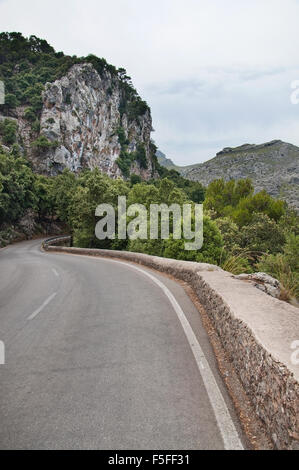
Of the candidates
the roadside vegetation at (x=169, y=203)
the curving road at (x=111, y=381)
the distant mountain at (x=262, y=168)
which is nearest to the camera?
the curving road at (x=111, y=381)

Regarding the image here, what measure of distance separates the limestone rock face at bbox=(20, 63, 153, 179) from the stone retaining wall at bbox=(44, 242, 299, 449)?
89.2 meters

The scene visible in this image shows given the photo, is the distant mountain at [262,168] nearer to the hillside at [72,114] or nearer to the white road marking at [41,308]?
the hillside at [72,114]

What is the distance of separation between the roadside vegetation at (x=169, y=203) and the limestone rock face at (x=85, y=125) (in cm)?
1361

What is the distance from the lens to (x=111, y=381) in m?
4.11

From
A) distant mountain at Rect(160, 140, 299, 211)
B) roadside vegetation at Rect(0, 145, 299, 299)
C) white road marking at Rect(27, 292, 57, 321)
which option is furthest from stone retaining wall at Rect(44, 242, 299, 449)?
distant mountain at Rect(160, 140, 299, 211)

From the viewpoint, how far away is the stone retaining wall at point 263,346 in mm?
2881

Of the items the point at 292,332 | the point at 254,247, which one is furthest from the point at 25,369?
the point at 254,247

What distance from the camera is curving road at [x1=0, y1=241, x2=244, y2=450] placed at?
3100 millimetres

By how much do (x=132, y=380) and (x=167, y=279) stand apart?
24.9ft

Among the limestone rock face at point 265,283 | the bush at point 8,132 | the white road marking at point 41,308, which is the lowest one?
the white road marking at point 41,308

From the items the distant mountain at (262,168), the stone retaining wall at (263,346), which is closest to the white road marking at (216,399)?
the stone retaining wall at (263,346)

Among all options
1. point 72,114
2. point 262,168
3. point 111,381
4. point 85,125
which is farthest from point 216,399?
point 262,168

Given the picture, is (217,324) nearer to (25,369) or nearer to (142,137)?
(25,369)
